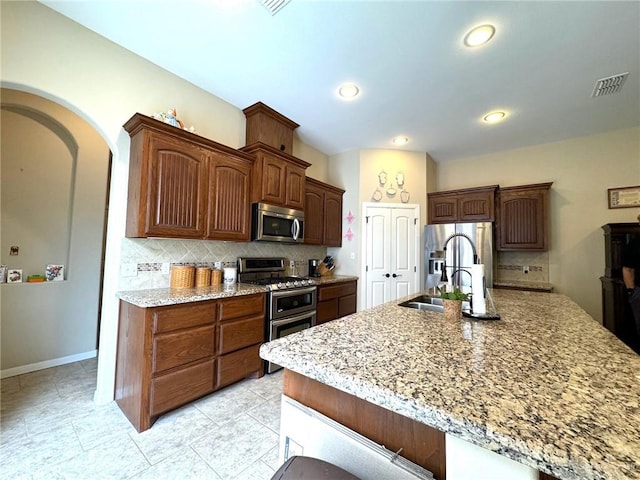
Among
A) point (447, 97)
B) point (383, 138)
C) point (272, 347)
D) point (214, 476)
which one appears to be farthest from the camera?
point (383, 138)

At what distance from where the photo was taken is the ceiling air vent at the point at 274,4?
1784 millimetres

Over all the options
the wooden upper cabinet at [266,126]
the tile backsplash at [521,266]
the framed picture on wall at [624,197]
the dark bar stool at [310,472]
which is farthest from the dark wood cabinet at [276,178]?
the framed picture on wall at [624,197]

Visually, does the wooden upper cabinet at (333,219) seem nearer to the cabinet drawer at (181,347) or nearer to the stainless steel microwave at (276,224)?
the stainless steel microwave at (276,224)

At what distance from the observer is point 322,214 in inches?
155

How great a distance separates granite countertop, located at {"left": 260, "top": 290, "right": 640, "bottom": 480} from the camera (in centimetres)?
47

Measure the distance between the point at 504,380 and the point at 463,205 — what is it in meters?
3.95

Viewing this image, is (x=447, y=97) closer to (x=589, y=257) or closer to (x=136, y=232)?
(x=589, y=257)

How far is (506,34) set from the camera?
1.98 meters

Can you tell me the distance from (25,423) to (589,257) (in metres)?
6.18

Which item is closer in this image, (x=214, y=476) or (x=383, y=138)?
(x=214, y=476)

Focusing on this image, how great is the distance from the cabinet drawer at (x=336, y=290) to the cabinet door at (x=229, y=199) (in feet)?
3.85

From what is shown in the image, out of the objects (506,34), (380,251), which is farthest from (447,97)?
(380,251)

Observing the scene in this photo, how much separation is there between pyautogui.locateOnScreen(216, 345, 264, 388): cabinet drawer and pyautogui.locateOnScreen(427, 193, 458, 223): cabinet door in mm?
3450

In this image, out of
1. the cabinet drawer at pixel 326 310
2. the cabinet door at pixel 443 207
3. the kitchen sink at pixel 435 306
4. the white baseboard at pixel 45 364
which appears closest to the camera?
the kitchen sink at pixel 435 306
